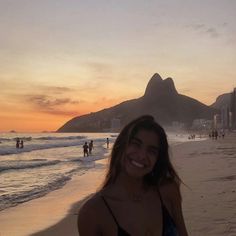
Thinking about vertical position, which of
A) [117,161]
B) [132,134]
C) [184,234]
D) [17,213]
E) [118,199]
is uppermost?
[132,134]

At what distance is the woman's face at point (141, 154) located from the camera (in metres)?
2.43

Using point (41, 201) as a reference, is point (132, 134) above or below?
above

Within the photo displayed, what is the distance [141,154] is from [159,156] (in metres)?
0.19

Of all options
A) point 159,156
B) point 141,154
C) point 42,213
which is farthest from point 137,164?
point 42,213

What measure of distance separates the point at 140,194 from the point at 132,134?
1.12 feet

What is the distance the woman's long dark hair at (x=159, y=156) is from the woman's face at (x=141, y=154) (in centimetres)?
3

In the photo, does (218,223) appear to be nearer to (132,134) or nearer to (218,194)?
(218,194)

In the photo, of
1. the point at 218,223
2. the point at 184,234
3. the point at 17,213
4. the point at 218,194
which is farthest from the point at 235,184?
the point at 184,234

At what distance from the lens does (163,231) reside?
7.88 feet

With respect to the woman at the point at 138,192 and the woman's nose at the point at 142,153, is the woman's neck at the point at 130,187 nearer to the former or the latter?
the woman at the point at 138,192

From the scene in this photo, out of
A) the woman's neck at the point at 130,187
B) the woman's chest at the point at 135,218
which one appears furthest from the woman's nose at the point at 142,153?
the woman's chest at the point at 135,218

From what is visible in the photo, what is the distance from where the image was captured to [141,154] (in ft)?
8.06

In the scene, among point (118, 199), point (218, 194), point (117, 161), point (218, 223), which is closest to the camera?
point (118, 199)

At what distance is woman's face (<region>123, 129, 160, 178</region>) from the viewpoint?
2.43 metres
